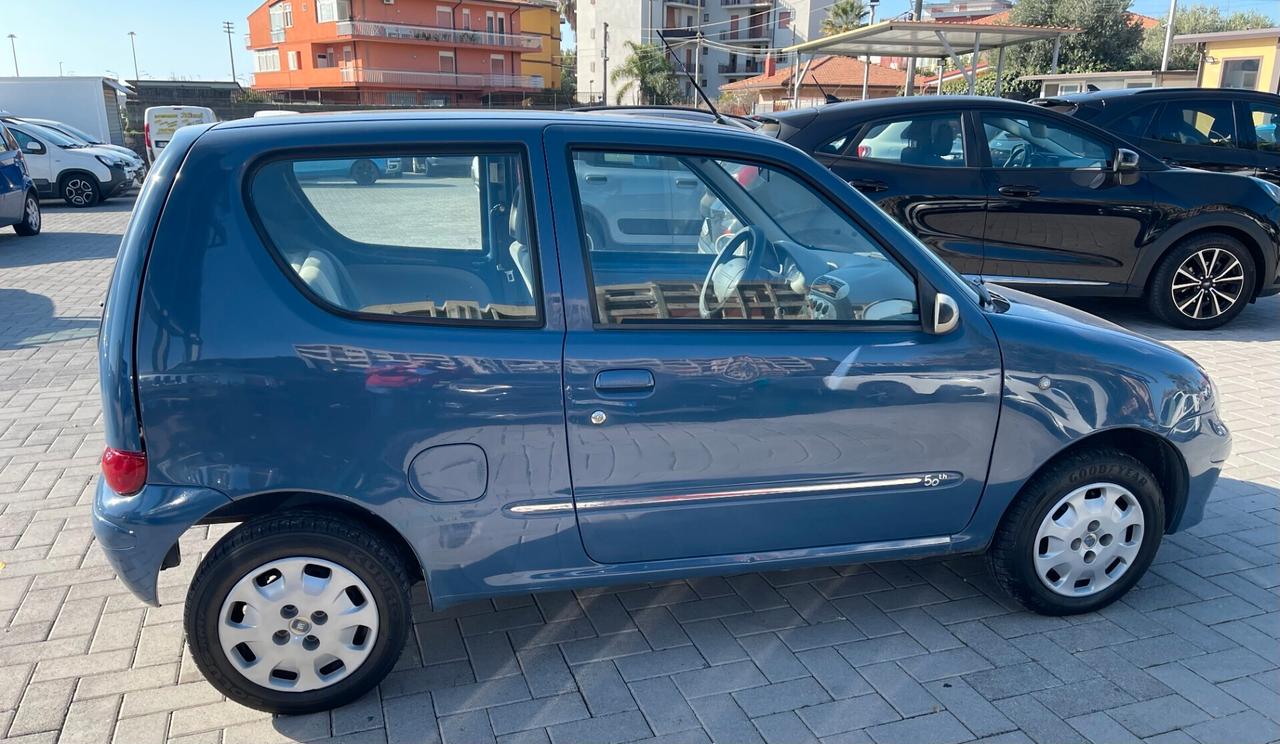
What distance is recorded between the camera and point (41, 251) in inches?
482

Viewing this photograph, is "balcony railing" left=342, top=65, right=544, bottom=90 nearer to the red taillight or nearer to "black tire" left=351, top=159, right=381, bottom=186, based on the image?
"black tire" left=351, top=159, right=381, bottom=186

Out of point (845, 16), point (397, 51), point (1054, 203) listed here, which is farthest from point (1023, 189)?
point (845, 16)

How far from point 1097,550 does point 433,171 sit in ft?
8.84

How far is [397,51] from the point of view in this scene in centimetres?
5925

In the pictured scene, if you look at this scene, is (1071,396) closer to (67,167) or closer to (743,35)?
(67,167)

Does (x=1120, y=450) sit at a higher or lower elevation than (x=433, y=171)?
lower

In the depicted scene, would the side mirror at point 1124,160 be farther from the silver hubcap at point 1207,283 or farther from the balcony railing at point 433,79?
the balcony railing at point 433,79

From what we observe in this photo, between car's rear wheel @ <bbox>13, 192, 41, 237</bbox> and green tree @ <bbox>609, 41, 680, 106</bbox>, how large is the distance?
5424 cm

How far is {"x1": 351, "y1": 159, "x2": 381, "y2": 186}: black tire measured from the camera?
9.23 ft

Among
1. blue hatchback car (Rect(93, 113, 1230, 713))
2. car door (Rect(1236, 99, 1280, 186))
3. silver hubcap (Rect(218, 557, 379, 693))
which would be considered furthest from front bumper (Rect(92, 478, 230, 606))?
car door (Rect(1236, 99, 1280, 186))

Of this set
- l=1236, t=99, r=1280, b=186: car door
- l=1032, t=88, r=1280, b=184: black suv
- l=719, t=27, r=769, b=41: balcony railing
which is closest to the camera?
l=1032, t=88, r=1280, b=184: black suv

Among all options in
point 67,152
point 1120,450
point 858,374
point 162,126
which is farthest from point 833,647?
point 162,126

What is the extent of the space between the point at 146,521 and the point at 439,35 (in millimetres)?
63639

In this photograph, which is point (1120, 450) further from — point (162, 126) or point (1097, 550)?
point (162, 126)
